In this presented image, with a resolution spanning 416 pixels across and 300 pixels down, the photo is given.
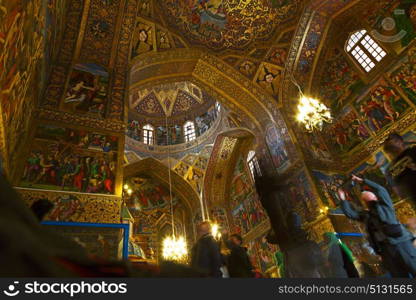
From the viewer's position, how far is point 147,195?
1758 centimetres

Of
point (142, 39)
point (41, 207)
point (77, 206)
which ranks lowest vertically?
point (41, 207)

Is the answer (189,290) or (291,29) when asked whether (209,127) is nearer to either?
(291,29)

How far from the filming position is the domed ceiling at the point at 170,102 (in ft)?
55.6

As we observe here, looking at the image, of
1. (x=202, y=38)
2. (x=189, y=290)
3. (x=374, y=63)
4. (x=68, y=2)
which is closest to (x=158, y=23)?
(x=202, y=38)

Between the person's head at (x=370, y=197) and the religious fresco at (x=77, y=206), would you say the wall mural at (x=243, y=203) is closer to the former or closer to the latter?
the religious fresco at (x=77, y=206)

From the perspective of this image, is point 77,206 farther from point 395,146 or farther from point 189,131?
point 189,131

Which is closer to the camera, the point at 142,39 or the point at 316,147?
the point at 142,39

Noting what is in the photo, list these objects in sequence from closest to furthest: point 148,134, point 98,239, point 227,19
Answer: point 98,239, point 227,19, point 148,134

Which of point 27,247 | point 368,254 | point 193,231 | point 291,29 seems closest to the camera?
point 27,247

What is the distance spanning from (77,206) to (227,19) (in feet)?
32.3

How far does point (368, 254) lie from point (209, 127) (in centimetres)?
1052

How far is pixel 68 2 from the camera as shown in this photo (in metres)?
7.55

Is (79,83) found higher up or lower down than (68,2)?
lower down

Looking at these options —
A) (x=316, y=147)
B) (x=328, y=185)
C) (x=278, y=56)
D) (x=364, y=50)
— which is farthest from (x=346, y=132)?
(x=278, y=56)
